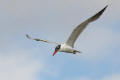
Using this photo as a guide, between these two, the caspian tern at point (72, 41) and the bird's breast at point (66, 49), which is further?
the bird's breast at point (66, 49)

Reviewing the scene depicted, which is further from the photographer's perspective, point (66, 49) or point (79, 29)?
point (66, 49)

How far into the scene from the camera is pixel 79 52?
159ft

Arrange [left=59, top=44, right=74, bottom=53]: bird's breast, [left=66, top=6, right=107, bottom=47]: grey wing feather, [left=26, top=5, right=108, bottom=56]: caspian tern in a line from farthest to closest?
[left=59, top=44, right=74, bottom=53]: bird's breast < [left=26, top=5, right=108, bottom=56]: caspian tern < [left=66, top=6, right=107, bottom=47]: grey wing feather

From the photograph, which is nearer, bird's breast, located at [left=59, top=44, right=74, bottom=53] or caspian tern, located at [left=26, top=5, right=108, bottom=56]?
caspian tern, located at [left=26, top=5, right=108, bottom=56]

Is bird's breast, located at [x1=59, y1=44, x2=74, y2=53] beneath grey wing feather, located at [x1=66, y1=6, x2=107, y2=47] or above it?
beneath

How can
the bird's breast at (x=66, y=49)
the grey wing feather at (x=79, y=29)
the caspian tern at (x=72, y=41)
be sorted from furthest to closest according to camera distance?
the bird's breast at (x=66, y=49) → the caspian tern at (x=72, y=41) → the grey wing feather at (x=79, y=29)

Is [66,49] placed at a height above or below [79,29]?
below

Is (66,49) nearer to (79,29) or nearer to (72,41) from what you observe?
(72,41)

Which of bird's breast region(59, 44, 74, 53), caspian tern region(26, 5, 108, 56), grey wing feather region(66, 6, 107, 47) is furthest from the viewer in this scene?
bird's breast region(59, 44, 74, 53)

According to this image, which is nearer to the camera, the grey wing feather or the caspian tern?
the grey wing feather

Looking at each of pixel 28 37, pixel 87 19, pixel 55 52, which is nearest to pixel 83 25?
pixel 87 19

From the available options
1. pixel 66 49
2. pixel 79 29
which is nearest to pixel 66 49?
pixel 66 49

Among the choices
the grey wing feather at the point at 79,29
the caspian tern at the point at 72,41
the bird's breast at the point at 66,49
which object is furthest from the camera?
the bird's breast at the point at 66,49

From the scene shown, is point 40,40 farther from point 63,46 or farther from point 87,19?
point 87,19
